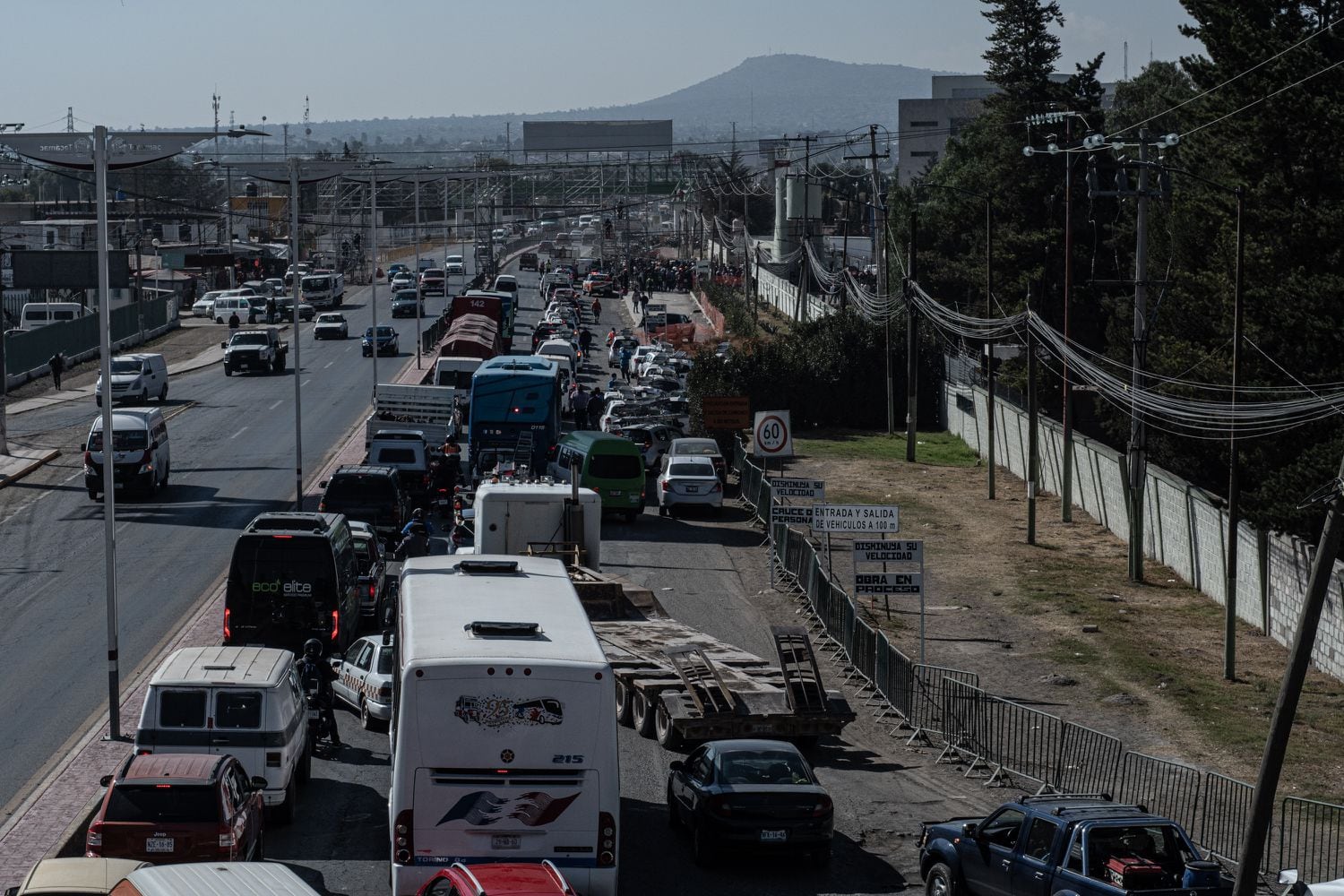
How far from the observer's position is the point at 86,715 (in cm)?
2452

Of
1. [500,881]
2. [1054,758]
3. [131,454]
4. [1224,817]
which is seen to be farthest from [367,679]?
[131,454]

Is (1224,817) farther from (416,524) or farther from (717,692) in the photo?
(416,524)

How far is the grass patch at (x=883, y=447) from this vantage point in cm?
6091

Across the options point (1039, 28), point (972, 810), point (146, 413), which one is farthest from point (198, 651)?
point (1039, 28)

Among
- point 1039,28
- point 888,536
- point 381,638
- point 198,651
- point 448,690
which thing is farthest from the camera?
point 1039,28

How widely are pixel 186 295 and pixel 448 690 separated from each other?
10671cm

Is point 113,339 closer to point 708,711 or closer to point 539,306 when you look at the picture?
point 539,306

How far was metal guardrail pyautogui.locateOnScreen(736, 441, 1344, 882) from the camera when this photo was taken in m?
19.0

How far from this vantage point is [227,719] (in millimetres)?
18406

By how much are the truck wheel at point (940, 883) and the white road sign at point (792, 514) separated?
54.6 feet

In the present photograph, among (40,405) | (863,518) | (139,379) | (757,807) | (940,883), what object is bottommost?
(940,883)

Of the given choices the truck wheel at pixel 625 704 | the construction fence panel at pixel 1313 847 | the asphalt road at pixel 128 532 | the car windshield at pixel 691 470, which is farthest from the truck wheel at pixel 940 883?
the car windshield at pixel 691 470

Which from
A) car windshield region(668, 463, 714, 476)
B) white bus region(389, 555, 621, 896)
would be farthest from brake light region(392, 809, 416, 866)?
car windshield region(668, 463, 714, 476)

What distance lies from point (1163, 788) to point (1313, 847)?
7.06 feet
